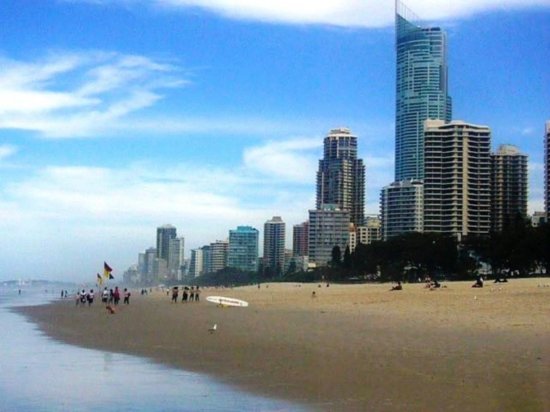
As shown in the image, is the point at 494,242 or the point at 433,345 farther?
the point at 494,242

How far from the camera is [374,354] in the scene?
693 inches

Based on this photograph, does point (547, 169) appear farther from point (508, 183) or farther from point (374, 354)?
point (374, 354)

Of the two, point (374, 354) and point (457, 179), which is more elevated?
point (457, 179)

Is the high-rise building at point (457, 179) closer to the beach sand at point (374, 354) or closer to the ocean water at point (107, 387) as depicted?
the beach sand at point (374, 354)

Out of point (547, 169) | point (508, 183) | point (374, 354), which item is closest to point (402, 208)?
point (508, 183)

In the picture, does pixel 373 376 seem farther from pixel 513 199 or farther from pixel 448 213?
Result: pixel 513 199

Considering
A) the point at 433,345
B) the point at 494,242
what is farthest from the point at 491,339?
the point at 494,242

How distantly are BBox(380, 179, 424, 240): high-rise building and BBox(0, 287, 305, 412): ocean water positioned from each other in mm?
159933

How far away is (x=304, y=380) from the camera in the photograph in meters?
13.7

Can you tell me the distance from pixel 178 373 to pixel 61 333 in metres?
14.5

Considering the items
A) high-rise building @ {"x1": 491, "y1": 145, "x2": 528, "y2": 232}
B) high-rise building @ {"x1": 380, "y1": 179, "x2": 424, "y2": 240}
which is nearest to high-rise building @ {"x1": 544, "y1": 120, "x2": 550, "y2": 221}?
high-rise building @ {"x1": 491, "y1": 145, "x2": 528, "y2": 232}

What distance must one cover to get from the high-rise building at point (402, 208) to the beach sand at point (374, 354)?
146 m

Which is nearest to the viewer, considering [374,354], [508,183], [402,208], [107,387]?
[107,387]

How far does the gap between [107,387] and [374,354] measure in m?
6.82
